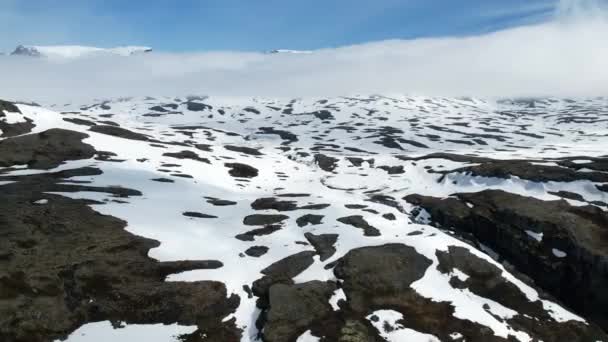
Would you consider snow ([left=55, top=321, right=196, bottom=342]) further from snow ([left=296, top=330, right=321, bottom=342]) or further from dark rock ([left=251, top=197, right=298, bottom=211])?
dark rock ([left=251, top=197, right=298, bottom=211])

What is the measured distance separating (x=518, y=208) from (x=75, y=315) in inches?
2689

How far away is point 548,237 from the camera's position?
6788cm

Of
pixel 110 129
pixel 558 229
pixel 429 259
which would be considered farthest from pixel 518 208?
pixel 110 129

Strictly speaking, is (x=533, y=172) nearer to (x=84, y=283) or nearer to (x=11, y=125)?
(x=84, y=283)

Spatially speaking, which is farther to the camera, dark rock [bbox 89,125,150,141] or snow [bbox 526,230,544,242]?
dark rock [bbox 89,125,150,141]

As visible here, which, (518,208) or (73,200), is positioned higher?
(73,200)

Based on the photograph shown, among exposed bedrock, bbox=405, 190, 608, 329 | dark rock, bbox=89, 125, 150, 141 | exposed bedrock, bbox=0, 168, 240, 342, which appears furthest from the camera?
dark rock, bbox=89, 125, 150, 141

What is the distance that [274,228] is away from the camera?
65.3 meters

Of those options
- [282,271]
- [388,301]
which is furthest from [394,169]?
[388,301]

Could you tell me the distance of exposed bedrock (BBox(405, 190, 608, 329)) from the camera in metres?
58.3

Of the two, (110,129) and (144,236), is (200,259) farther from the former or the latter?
(110,129)

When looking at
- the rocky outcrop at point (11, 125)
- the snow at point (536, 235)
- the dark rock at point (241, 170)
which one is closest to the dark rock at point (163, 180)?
the dark rock at point (241, 170)

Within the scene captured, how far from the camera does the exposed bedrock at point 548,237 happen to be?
191 feet

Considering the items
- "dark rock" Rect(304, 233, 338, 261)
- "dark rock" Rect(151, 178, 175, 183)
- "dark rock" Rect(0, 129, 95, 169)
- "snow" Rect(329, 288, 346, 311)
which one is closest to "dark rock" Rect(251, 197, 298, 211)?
"dark rock" Rect(304, 233, 338, 261)
